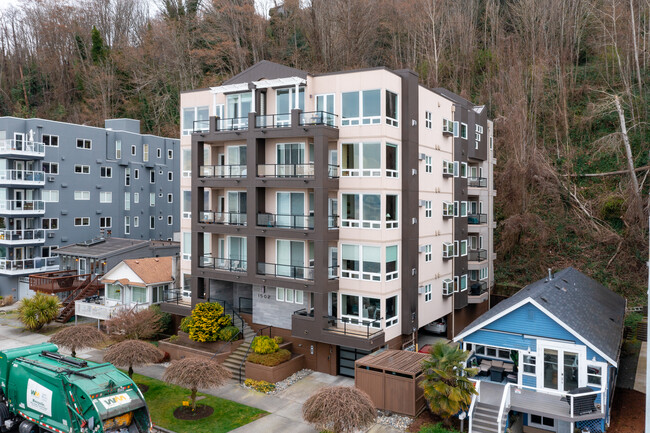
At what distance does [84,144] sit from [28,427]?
30.9 m

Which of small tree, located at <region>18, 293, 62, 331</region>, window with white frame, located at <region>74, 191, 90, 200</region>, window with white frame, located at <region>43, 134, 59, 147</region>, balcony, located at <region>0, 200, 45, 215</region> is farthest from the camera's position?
window with white frame, located at <region>74, 191, 90, 200</region>

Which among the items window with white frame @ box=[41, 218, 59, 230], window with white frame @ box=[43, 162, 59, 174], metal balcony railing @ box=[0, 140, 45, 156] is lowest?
window with white frame @ box=[41, 218, 59, 230]

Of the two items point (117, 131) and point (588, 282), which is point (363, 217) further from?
point (117, 131)

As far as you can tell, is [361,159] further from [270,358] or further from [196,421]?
[196,421]

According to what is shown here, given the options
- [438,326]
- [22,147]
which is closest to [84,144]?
[22,147]

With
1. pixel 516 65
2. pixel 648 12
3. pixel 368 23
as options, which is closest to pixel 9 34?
pixel 368 23

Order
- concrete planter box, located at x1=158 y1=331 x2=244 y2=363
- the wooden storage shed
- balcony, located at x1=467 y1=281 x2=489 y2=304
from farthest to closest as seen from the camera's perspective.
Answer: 1. balcony, located at x1=467 y1=281 x2=489 y2=304
2. concrete planter box, located at x1=158 y1=331 x2=244 y2=363
3. the wooden storage shed

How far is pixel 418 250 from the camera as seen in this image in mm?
24203

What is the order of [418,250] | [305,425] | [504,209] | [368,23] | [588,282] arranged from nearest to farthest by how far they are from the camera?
[305,425] → [418,250] → [588,282] → [504,209] → [368,23]

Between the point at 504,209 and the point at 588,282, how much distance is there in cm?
1237

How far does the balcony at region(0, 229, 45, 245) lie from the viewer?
36.3 m

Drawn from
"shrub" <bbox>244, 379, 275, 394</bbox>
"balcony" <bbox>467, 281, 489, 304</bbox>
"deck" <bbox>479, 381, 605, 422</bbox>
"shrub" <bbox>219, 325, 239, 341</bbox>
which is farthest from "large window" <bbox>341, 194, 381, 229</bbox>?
"balcony" <bbox>467, 281, 489, 304</bbox>

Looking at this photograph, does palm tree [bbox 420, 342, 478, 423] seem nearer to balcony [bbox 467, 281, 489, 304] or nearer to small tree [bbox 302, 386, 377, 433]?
small tree [bbox 302, 386, 377, 433]

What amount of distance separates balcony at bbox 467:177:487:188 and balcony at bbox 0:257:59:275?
32.8 m
